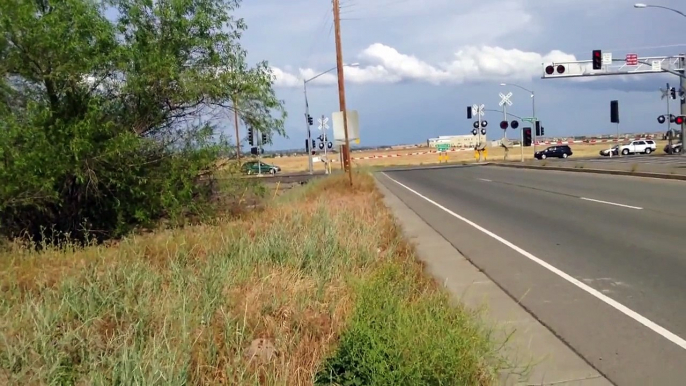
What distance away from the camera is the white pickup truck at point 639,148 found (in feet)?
234

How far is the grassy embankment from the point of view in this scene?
15.5 feet

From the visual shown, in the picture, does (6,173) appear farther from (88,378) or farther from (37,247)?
(88,378)

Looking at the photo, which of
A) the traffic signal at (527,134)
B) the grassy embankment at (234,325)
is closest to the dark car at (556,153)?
the traffic signal at (527,134)

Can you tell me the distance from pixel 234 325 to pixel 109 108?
413 inches

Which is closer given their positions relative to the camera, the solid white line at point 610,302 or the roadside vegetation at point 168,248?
the roadside vegetation at point 168,248

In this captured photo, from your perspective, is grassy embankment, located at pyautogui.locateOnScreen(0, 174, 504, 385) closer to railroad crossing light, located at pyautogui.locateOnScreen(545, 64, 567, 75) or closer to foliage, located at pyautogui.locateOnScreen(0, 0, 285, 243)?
foliage, located at pyautogui.locateOnScreen(0, 0, 285, 243)

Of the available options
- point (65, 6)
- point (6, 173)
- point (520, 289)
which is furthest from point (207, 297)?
point (65, 6)

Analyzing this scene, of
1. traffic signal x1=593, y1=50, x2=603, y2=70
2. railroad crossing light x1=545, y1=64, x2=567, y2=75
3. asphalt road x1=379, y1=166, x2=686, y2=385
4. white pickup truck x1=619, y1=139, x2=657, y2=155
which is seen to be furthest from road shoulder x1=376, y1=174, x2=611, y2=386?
white pickup truck x1=619, y1=139, x2=657, y2=155

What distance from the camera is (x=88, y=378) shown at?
15.0 ft

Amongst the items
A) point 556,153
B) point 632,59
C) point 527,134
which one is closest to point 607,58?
point 632,59

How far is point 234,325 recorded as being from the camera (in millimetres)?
5469

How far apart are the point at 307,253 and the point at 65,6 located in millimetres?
8274

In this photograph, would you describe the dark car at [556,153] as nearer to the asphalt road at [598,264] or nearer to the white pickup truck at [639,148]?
the white pickup truck at [639,148]

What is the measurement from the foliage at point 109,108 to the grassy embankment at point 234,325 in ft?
16.7
